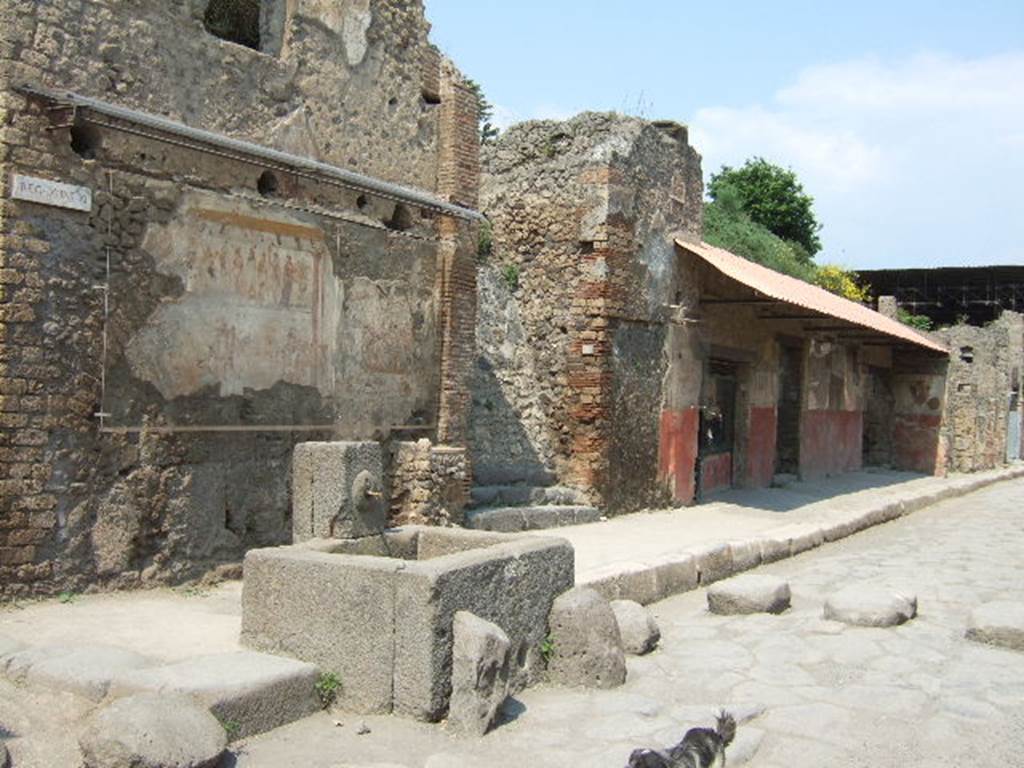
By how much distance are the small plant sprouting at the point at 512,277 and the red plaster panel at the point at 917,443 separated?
39.7 ft

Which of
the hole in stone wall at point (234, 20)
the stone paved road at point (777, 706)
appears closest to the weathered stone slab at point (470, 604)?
the stone paved road at point (777, 706)

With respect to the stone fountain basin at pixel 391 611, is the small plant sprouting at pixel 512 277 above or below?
above

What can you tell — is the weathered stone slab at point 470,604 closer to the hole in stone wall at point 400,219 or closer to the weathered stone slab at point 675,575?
the weathered stone slab at point 675,575

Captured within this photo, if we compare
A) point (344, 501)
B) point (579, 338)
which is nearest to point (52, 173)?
point (344, 501)

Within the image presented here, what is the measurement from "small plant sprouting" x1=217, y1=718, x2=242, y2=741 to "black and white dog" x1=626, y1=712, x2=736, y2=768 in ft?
5.23

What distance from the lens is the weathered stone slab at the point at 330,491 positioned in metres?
5.77

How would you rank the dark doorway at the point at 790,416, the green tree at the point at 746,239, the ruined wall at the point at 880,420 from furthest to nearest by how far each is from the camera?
the green tree at the point at 746,239 < the ruined wall at the point at 880,420 < the dark doorway at the point at 790,416

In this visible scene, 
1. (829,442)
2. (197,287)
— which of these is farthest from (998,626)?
(829,442)

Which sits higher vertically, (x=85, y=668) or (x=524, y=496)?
(x=524, y=496)

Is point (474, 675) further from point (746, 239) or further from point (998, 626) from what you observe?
point (746, 239)

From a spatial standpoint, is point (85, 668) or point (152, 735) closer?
point (152, 735)

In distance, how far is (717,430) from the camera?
1470 centimetres

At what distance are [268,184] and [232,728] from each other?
4.37m

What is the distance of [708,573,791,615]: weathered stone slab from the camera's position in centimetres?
740
